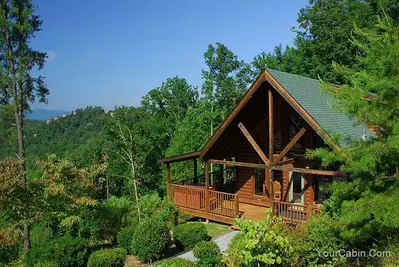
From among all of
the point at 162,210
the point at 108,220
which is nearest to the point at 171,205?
the point at 162,210

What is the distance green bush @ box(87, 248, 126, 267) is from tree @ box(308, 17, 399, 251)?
241 inches

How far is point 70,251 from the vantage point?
9922mm

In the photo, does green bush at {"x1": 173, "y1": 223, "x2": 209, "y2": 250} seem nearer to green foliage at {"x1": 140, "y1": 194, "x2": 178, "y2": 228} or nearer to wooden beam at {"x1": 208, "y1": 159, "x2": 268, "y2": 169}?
green foliage at {"x1": 140, "y1": 194, "x2": 178, "y2": 228}

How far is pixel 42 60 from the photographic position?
16562 mm

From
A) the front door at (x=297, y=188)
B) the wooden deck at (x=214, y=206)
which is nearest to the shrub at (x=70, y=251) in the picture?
the wooden deck at (x=214, y=206)

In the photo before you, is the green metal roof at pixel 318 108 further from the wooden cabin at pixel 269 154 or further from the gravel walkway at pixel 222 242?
the gravel walkway at pixel 222 242

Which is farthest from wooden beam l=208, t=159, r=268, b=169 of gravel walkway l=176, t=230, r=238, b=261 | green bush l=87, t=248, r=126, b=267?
green bush l=87, t=248, r=126, b=267

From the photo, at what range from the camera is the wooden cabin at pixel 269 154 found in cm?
1233

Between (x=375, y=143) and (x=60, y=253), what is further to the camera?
(x=60, y=253)

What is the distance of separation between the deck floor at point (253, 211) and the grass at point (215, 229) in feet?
3.43

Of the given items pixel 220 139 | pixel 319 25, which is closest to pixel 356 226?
pixel 220 139

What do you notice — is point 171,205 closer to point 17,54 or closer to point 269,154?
point 269,154

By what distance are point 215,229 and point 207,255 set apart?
4.83 m

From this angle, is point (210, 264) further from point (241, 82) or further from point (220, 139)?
point (241, 82)
